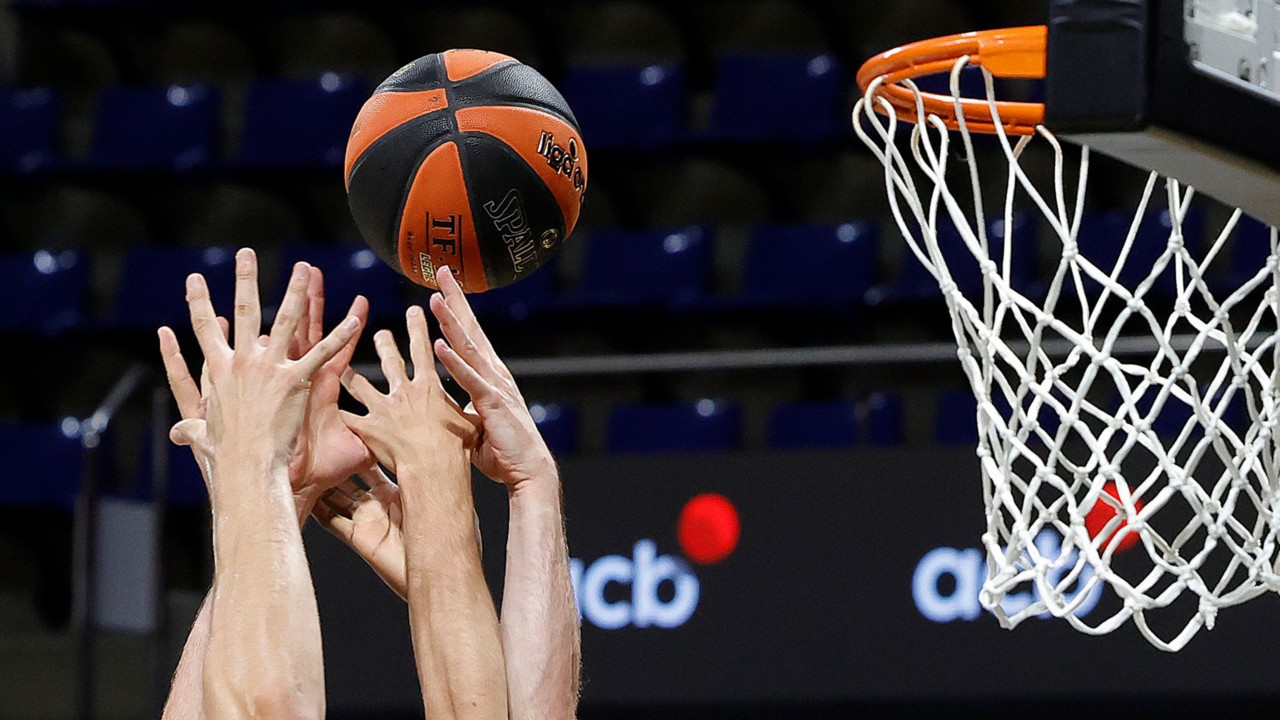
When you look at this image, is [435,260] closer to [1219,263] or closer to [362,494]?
[362,494]

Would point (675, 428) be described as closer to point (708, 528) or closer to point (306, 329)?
point (708, 528)

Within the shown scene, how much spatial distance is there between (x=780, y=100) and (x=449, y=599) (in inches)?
176

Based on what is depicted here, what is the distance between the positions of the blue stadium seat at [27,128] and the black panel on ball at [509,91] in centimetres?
482

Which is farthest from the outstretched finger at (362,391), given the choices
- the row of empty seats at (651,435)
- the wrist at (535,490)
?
the row of empty seats at (651,435)

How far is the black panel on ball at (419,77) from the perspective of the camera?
2738 mm

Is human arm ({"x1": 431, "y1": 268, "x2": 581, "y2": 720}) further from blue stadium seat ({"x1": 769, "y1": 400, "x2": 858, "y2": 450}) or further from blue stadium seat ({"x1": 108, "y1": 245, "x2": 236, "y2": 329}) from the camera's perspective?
blue stadium seat ({"x1": 108, "y1": 245, "x2": 236, "y2": 329})

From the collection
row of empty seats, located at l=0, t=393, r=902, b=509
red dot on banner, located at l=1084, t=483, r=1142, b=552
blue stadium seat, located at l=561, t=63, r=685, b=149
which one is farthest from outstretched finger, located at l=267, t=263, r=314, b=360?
blue stadium seat, located at l=561, t=63, r=685, b=149

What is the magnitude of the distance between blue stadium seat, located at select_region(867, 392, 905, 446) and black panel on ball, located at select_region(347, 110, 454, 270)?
284cm

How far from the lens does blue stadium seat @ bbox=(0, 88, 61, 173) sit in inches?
280

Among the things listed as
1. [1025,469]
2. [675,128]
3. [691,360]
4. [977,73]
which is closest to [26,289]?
[675,128]

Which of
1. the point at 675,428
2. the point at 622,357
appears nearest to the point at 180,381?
the point at 675,428

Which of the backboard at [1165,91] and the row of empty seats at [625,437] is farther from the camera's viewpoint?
the row of empty seats at [625,437]

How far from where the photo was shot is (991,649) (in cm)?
441

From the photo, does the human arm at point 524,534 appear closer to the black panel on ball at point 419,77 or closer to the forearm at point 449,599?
the forearm at point 449,599
